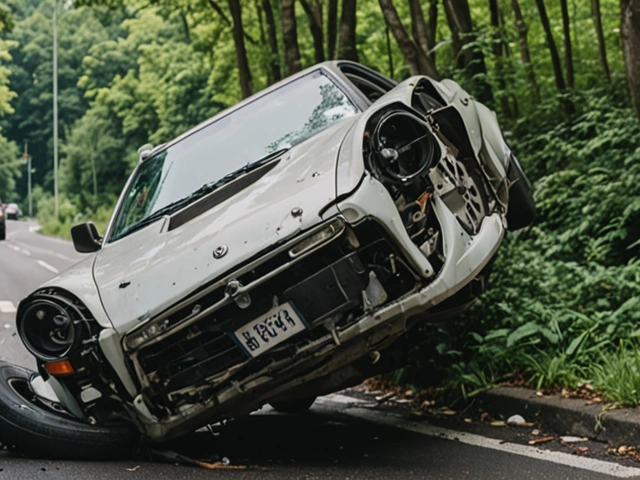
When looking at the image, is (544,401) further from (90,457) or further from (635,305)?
(90,457)

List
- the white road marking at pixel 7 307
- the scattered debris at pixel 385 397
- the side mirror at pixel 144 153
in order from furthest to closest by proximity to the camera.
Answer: the white road marking at pixel 7 307 → the scattered debris at pixel 385 397 → the side mirror at pixel 144 153

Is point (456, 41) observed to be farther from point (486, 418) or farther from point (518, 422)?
point (518, 422)

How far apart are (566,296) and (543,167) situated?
5.19 m

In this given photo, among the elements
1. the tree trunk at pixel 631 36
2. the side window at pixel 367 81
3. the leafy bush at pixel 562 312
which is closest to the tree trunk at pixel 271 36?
the leafy bush at pixel 562 312

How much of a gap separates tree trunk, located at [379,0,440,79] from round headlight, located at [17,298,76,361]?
242 inches

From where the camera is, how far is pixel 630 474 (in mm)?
3822

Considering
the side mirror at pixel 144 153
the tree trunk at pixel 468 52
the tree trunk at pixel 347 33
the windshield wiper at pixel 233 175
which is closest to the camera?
the windshield wiper at pixel 233 175

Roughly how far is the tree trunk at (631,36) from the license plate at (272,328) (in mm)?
3981

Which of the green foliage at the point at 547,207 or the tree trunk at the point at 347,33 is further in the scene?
the tree trunk at the point at 347,33

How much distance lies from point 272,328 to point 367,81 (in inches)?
109

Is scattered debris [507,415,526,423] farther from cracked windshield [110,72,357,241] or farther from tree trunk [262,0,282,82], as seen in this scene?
tree trunk [262,0,282,82]

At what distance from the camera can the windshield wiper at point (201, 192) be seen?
193 inches

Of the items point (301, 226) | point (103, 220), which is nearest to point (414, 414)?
point (301, 226)

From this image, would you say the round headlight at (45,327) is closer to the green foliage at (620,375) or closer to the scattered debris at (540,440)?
the scattered debris at (540,440)
